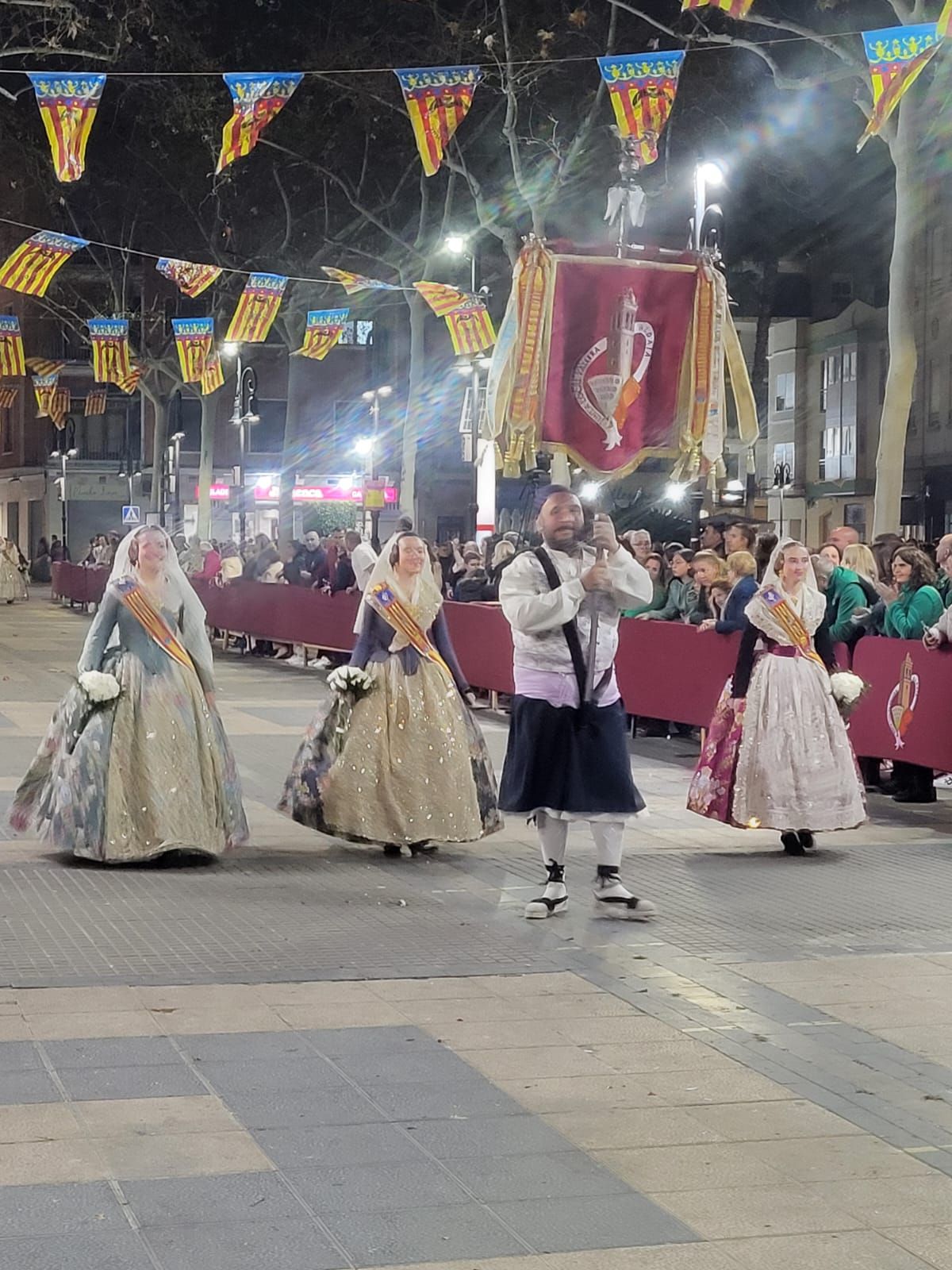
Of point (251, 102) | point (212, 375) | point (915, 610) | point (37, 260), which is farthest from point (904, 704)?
point (212, 375)

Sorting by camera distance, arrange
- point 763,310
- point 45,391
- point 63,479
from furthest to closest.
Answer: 1. point 63,479
2. point 763,310
3. point 45,391

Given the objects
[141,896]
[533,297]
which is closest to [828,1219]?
[141,896]

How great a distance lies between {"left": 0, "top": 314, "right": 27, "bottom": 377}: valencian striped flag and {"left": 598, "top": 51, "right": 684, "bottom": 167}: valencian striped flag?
22194 mm

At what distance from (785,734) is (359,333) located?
5717cm

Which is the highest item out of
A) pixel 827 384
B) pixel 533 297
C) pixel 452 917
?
pixel 827 384

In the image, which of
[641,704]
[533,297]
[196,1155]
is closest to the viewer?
[196,1155]

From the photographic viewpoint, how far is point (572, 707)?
872 cm

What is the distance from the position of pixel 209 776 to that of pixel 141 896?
3.66 feet

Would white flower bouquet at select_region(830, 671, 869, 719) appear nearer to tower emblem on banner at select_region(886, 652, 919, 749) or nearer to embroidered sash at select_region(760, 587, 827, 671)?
embroidered sash at select_region(760, 587, 827, 671)

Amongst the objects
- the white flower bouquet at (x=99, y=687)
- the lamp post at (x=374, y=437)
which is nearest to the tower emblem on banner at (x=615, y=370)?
the white flower bouquet at (x=99, y=687)

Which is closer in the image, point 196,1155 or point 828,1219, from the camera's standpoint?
point 828,1219

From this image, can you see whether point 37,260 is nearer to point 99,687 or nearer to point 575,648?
point 99,687

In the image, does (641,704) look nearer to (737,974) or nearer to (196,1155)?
(737,974)

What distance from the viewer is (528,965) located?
24.8 feet
